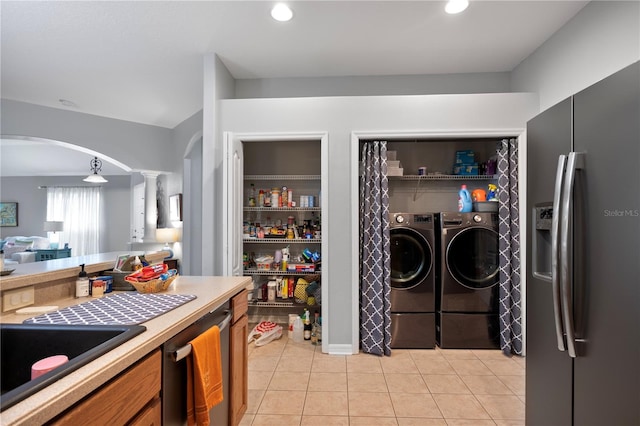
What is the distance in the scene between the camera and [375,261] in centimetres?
253

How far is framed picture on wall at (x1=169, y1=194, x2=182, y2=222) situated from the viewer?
4.45 m

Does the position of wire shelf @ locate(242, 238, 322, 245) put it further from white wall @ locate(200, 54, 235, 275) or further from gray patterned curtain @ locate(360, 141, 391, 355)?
gray patterned curtain @ locate(360, 141, 391, 355)

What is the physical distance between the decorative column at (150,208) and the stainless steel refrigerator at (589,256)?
487 centimetres

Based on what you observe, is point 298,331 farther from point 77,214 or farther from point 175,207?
point 77,214

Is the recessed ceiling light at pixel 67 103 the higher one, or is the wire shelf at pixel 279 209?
the recessed ceiling light at pixel 67 103

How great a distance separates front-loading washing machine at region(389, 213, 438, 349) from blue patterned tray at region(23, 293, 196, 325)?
190 centimetres

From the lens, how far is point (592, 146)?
111 centimetres

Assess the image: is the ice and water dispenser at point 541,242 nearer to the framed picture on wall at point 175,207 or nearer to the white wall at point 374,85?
the white wall at point 374,85

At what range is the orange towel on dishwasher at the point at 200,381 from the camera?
106cm

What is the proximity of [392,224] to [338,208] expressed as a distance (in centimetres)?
53

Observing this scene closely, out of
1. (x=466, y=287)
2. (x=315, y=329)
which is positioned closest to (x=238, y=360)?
(x=315, y=329)

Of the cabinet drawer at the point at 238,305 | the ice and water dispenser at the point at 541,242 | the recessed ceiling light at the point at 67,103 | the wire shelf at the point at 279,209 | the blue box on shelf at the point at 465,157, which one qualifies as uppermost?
the recessed ceiling light at the point at 67,103

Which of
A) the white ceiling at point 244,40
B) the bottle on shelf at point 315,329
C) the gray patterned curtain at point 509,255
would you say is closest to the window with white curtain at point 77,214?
the white ceiling at point 244,40

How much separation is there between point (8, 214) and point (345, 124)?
30.8 feet
